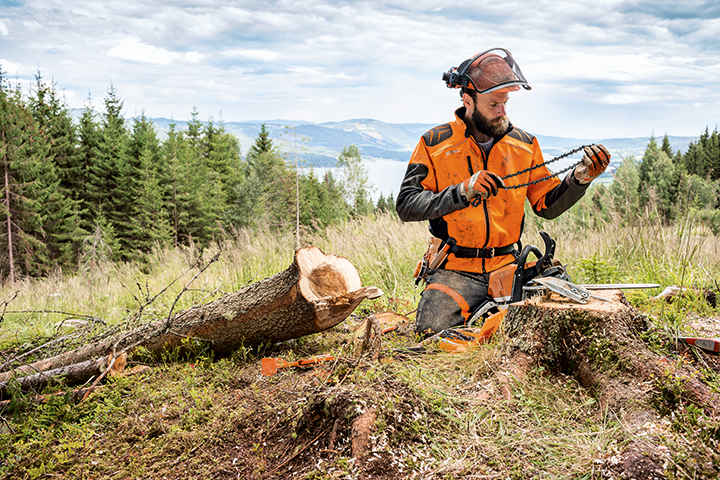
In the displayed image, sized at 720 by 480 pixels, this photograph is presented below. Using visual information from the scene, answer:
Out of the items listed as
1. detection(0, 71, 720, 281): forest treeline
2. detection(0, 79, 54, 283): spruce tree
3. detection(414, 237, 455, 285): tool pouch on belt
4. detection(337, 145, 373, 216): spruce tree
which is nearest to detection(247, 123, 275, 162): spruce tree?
detection(0, 71, 720, 281): forest treeline

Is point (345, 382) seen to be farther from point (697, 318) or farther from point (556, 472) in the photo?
point (697, 318)

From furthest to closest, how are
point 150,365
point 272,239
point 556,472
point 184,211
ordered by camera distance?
1. point 184,211
2. point 272,239
3. point 150,365
4. point 556,472

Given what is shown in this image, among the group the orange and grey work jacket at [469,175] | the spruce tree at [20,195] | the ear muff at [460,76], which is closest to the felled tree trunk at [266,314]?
the orange and grey work jacket at [469,175]

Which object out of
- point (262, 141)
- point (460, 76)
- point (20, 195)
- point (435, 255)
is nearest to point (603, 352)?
point (435, 255)

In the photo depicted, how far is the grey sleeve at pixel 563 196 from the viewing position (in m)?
3.29

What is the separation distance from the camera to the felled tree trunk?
3.18 metres

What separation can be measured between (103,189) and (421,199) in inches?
1506

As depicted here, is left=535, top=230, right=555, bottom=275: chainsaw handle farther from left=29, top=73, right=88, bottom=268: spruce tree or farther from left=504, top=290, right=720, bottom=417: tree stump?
left=29, top=73, right=88, bottom=268: spruce tree

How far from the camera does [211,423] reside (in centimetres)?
248

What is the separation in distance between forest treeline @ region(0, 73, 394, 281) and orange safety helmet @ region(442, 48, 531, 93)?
21034 millimetres

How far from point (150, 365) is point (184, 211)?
35.5 metres

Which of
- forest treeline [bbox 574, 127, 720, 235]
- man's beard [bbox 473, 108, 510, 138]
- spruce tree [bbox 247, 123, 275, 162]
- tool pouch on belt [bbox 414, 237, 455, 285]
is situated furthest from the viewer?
spruce tree [bbox 247, 123, 275, 162]

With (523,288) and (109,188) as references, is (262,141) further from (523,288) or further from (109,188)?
(523,288)

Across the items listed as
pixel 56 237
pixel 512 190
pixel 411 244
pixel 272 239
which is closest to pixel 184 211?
pixel 56 237
